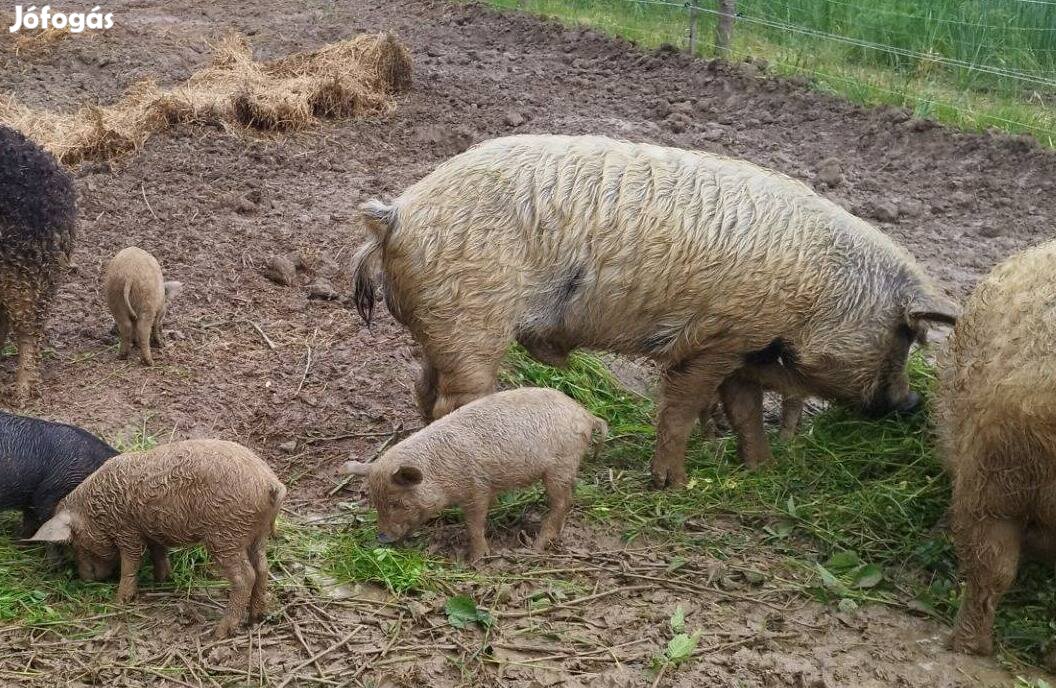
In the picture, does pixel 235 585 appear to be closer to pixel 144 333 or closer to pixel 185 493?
pixel 185 493

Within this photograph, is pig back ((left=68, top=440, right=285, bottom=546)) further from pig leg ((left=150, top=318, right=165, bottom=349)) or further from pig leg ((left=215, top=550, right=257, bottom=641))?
pig leg ((left=150, top=318, right=165, bottom=349))

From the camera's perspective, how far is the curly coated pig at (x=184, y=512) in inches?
159

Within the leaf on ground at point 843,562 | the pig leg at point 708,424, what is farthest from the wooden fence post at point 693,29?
the leaf on ground at point 843,562

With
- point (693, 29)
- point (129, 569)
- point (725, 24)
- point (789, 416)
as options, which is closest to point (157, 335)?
point (129, 569)

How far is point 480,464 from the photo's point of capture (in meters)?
4.60

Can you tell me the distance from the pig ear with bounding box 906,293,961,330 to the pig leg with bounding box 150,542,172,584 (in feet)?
11.0

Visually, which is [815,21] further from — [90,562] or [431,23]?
[90,562]

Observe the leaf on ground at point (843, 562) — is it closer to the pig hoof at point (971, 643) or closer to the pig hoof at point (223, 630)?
the pig hoof at point (971, 643)

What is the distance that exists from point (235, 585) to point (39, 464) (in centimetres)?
111

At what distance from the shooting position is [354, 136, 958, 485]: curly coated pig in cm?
489

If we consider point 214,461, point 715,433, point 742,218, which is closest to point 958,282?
point 715,433

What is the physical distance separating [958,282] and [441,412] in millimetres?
3623

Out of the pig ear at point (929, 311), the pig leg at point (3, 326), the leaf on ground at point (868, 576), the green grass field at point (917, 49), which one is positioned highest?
the green grass field at point (917, 49)

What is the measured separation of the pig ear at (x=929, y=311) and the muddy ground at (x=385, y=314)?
4.14 ft
